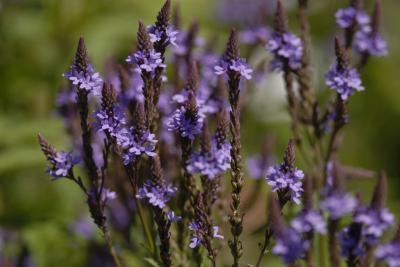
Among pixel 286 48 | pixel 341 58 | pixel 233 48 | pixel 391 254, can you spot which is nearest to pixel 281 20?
pixel 286 48

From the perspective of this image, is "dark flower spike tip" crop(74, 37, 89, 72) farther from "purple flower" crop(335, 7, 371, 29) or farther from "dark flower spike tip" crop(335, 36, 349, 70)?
"purple flower" crop(335, 7, 371, 29)

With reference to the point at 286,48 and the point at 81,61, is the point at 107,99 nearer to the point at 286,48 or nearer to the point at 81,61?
the point at 81,61

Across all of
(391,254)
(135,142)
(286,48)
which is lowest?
(391,254)

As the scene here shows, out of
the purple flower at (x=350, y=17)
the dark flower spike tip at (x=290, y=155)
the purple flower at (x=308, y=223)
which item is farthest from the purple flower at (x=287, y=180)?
the purple flower at (x=350, y=17)

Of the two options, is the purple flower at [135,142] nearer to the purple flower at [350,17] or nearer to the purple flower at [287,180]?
the purple flower at [287,180]

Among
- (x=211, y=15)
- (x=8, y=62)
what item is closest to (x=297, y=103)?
(x=8, y=62)

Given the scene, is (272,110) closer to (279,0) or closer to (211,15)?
(211,15)
